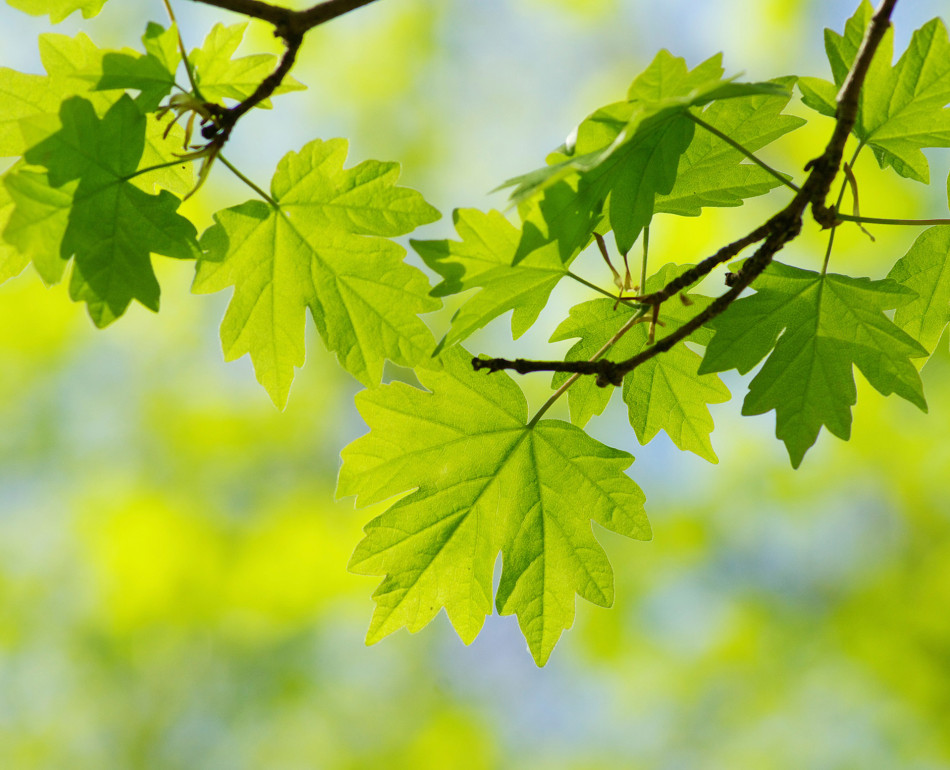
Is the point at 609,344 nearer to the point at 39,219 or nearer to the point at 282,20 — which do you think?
the point at 282,20

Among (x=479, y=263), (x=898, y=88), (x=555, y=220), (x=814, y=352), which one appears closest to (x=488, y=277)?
(x=479, y=263)

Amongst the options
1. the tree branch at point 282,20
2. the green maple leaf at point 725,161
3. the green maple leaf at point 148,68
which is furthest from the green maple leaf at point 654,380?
the green maple leaf at point 148,68

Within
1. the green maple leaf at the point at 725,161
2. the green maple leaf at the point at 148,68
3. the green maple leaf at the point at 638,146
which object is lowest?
the green maple leaf at the point at 638,146

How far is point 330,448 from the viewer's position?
9.73m

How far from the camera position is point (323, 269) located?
1568mm

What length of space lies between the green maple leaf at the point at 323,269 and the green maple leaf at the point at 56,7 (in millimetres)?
439

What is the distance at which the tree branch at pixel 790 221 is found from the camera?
122cm

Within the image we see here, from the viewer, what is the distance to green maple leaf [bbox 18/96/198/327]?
1312 mm

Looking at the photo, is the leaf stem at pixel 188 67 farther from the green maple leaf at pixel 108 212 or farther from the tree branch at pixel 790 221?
the tree branch at pixel 790 221

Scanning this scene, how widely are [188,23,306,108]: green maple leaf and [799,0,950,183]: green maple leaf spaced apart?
931 mm

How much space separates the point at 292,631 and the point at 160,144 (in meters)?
7.35

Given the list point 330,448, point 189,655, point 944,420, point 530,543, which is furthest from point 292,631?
point 530,543

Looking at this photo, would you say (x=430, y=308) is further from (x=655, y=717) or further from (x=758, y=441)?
(x=655, y=717)

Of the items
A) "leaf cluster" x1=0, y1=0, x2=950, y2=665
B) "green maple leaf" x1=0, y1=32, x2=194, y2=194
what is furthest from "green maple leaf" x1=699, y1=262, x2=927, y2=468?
"green maple leaf" x1=0, y1=32, x2=194, y2=194
